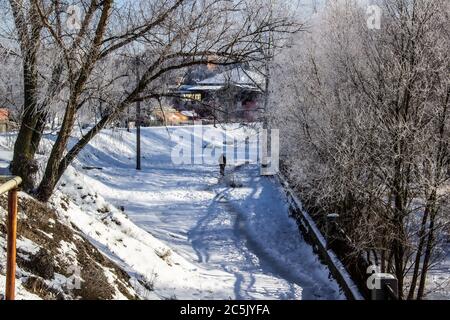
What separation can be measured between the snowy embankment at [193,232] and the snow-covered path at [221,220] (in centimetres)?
3

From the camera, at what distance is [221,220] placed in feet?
55.1

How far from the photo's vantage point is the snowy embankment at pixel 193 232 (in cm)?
970

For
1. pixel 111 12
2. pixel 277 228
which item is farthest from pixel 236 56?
pixel 277 228

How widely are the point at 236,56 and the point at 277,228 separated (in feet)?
28.2

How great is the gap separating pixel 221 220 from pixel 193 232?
1.62 meters

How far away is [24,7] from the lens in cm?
746

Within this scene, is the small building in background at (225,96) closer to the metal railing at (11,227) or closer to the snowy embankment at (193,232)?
the snowy embankment at (193,232)

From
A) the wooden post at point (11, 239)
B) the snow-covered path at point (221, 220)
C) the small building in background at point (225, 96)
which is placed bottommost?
the snow-covered path at point (221, 220)

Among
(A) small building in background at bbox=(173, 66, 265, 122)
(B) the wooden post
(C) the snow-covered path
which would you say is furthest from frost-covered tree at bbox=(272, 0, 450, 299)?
(B) the wooden post

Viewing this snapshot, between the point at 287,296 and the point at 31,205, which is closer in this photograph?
the point at 31,205

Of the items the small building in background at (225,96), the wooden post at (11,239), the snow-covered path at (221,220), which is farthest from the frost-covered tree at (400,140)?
the wooden post at (11,239)

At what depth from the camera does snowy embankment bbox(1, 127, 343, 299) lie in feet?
31.8

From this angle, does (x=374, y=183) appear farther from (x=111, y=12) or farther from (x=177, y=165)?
(x=177, y=165)
